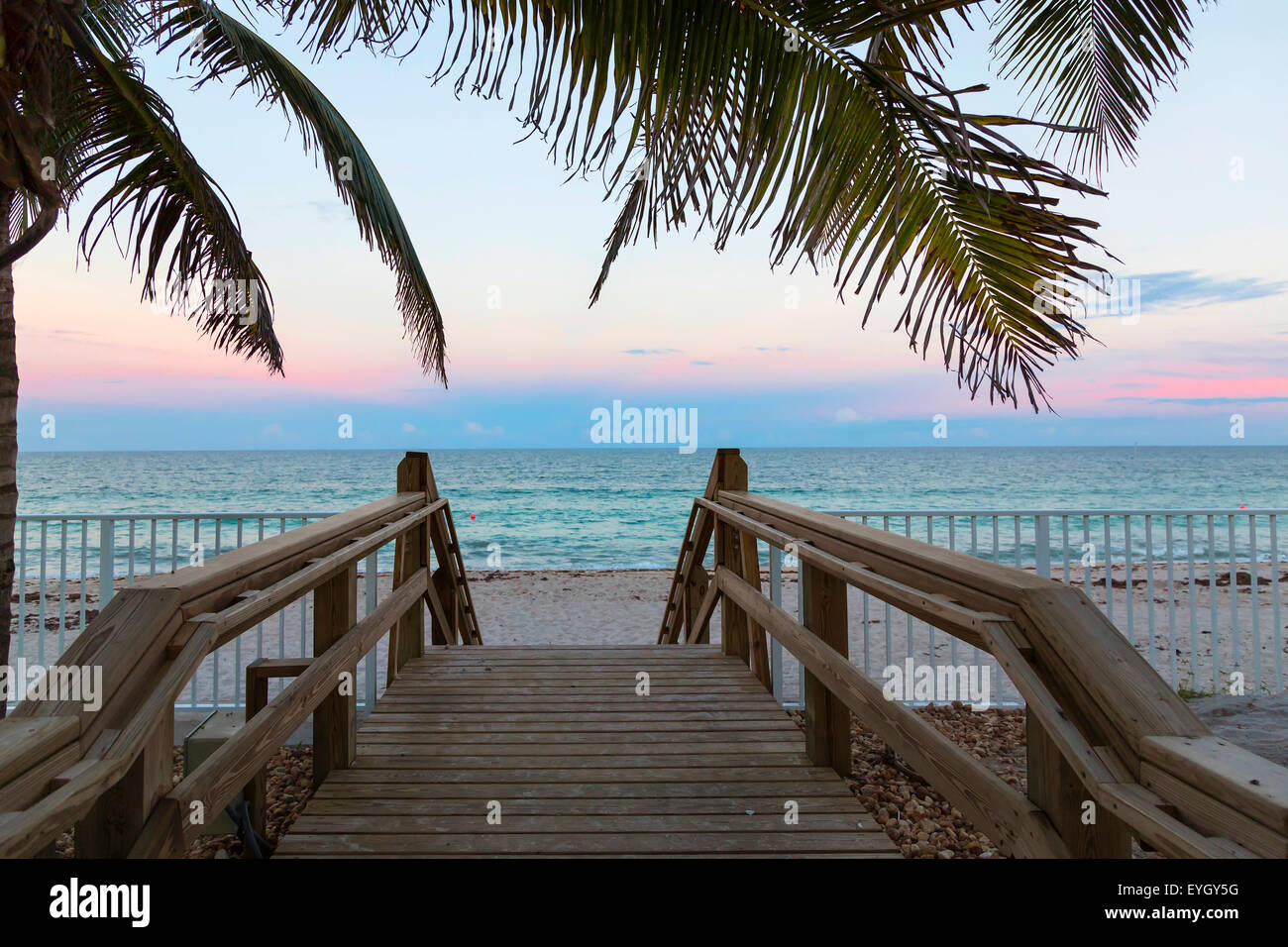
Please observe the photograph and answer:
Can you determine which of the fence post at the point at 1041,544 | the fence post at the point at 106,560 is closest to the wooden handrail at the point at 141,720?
the fence post at the point at 106,560

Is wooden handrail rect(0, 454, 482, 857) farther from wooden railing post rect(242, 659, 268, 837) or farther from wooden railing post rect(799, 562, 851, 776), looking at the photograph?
wooden railing post rect(799, 562, 851, 776)

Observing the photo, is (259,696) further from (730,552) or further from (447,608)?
(447,608)

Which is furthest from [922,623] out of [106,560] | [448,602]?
[106,560]

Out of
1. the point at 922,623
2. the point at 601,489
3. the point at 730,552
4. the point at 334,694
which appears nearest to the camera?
the point at 334,694

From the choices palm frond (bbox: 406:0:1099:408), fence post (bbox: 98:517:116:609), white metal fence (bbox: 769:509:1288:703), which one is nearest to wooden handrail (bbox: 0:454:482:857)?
palm frond (bbox: 406:0:1099:408)

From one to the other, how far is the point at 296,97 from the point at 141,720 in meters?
3.42

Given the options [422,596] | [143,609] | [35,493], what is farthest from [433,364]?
[35,493]

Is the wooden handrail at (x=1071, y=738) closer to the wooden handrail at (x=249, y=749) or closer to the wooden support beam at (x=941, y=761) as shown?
the wooden support beam at (x=941, y=761)

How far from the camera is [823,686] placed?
2.82m

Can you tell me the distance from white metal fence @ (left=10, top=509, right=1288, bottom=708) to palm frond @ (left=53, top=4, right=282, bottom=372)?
51.6 inches

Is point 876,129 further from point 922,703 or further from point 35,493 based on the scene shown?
point 35,493

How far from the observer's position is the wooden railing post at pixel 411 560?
4.18 m
